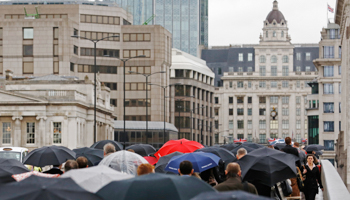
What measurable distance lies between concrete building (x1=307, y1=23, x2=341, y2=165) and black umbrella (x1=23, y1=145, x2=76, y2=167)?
80.5m

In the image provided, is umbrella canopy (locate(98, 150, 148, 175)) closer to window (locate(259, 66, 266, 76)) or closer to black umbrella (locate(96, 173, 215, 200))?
black umbrella (locate(96, 173, 215, 200))

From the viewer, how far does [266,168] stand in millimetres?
15477

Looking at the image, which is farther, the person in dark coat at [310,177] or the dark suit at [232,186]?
the person in dark coat at [310,177]

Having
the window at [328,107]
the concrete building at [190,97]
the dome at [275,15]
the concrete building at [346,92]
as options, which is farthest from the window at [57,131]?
the dome at [275,15]

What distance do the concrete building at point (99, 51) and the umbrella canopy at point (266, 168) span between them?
279ft

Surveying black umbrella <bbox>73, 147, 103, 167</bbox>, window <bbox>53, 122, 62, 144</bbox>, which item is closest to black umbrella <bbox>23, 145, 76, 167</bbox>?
black umbrella <bbox>73, 147, 103, 167</bbox>

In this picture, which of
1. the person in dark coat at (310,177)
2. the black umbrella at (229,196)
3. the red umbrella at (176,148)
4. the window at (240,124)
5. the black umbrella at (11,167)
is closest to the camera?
the black umbrella at (229,196)

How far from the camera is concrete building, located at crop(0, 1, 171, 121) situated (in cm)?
9969

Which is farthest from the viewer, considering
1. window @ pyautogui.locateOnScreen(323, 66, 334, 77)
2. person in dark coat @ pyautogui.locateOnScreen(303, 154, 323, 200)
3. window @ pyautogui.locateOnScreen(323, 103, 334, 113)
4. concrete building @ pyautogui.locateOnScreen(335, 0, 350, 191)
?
window @ pyautogui.locateOnScreen(323, 66, 334, 77)

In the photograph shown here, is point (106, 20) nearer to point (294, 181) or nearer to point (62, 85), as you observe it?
point (62, 85)

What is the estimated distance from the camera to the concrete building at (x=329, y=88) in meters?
100

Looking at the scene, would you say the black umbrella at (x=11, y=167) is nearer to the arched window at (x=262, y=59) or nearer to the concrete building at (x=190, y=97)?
the concrete building at (x=190, y=97)

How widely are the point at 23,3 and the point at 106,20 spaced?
15.2 m

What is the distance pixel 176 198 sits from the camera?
8.94m
